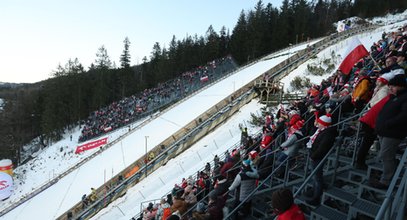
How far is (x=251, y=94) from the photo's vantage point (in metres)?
21.8

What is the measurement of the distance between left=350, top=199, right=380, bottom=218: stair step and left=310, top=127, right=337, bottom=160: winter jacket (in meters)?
0.83

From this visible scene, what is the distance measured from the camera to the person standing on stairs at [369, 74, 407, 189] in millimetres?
3531

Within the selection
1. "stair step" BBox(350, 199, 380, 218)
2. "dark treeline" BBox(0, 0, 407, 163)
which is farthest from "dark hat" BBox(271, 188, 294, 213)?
"dark treeline" BBox(0, 0, 407, 163)

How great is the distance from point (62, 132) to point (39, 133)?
11779 millimetres

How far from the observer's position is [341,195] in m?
4.39

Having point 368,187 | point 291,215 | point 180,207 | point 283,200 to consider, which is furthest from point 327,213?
point 180,207

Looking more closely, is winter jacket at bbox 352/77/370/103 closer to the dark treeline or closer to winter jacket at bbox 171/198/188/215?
winter jacket at bbox 171/198/188/215

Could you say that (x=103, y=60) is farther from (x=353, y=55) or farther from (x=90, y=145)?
(x=353, y=55)

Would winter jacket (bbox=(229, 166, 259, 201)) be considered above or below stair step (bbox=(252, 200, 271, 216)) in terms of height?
above

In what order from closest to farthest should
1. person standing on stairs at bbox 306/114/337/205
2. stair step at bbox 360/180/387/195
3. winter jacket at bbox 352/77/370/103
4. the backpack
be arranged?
1. stair step at bbox 360/180/387/195
2. person standing on stairs at bbox 306/114/337/205
3. winter jacket at bbox 352/77/370/103
4. the backpack

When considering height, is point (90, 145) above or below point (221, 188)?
below

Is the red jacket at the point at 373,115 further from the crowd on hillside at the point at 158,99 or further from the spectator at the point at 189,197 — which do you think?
the crowd on hillside at the point at 158,99

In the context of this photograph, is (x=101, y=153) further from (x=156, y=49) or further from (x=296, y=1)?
(x=296, y=1)

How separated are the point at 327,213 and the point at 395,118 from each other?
163 centimetres
